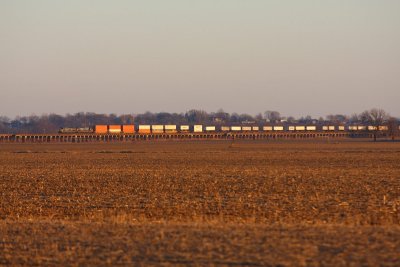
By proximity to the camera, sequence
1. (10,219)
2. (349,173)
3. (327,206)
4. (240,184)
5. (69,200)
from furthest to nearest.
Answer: (349,173)
(240,184)
(69,200)
(327,206)
(10,219)

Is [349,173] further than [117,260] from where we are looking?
Yes

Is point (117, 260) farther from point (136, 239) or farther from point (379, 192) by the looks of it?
point (379, 192)

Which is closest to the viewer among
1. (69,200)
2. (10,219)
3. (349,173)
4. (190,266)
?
(190,266)

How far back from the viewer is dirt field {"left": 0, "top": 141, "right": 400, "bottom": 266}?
51.6 ft

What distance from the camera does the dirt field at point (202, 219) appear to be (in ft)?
51.6

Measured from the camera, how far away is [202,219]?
22531 millimetres

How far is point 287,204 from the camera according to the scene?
2744 centimetres

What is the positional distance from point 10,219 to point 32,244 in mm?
6928

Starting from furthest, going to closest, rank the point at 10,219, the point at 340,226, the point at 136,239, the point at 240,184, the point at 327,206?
1. the point at 240,184
2. the point at 327,206
3. the point at 10,219
4. the point at 340,226
5. the point at 136,239

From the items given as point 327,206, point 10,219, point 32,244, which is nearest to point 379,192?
point 327,206

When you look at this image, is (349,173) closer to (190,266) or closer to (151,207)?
(151,207)

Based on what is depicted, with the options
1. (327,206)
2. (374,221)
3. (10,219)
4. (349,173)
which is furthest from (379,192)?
(10,219)

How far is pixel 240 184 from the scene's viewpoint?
37.0 m

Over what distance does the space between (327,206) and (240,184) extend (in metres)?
10.6
